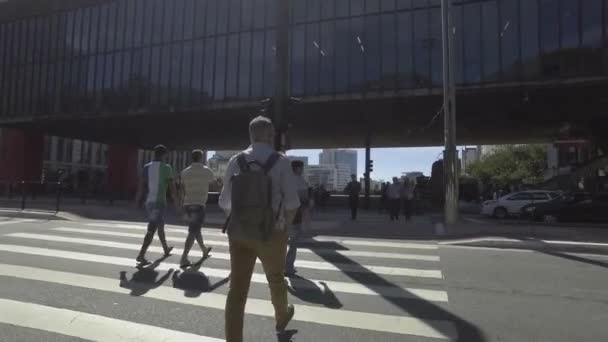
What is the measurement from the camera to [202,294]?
5188mm

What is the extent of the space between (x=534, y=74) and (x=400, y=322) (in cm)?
2095

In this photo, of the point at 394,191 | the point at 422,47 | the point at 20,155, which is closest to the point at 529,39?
the point at 422,47

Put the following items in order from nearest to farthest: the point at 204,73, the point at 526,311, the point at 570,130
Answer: the point at 526,311, the point at 204,73, the point at 570,130

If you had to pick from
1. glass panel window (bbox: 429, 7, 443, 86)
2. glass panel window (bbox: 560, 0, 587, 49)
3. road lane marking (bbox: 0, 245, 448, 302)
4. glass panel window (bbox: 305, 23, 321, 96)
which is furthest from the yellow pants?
glass panel window (bbox: 560, 0, 587, 49)

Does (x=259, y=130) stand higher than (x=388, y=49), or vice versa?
(x=388, y=49)

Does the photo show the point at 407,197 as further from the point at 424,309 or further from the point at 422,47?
the point at 424,309

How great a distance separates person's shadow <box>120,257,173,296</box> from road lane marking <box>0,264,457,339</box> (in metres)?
0.10

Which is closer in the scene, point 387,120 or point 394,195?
point 394,195

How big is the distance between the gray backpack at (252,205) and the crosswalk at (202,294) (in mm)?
1218

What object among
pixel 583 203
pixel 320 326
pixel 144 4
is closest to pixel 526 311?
pixel 320 326

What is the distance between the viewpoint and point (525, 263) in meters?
7.36

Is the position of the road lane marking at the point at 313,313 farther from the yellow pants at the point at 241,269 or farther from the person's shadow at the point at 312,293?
the yellow pants at the point at 241,269

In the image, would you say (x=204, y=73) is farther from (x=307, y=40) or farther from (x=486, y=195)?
(x=486, y=195)

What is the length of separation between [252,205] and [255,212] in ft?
0.18
